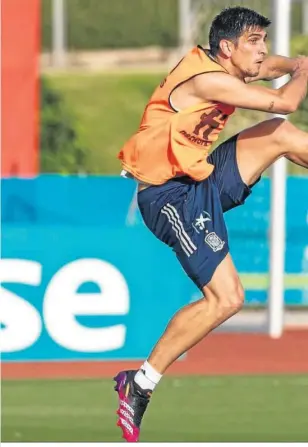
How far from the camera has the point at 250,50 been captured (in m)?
7.43

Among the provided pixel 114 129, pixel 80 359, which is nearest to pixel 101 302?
pixel 80 359

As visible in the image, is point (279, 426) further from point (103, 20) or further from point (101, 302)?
point (103, 20)

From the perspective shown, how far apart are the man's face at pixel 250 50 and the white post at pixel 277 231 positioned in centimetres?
486

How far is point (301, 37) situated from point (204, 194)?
6233mm

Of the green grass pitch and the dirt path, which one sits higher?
the green grass pitch

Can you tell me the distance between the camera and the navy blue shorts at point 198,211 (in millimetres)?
7543

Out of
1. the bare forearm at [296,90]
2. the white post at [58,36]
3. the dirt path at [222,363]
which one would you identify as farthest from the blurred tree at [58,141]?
the bare forearm at [296,90]

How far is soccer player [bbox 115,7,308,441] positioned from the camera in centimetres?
743

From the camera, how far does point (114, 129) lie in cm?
2745

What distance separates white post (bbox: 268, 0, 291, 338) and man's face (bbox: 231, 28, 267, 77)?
4.86m

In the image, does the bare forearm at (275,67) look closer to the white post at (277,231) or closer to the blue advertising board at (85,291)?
the blue advertising board at (85,291)

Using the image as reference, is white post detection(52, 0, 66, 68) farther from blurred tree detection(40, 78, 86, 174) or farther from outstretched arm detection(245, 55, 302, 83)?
outstretched arm detection(245, 55, 302, 83)

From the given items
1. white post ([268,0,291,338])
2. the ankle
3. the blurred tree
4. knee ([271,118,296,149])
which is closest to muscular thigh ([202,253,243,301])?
the ankle

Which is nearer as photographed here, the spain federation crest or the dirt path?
the spain federation crest
